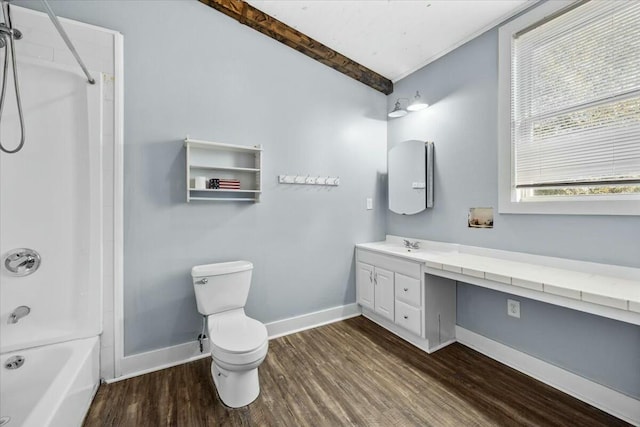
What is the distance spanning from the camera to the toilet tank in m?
2.02

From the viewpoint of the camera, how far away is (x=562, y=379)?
1822 millimetres

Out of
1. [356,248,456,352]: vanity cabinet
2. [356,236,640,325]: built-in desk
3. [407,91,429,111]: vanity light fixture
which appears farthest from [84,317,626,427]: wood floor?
[407,91,429,111]: vanity light fixture

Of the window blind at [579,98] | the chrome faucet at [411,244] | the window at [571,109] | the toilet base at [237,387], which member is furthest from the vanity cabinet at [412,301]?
the toilet base at [237,387]

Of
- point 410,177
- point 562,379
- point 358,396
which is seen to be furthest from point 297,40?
point 562,379

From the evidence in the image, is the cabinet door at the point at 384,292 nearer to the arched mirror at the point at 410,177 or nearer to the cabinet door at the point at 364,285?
the cabinet door at the point at 364,285

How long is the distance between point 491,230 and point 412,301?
86cm

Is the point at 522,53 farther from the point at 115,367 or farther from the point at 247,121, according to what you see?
the point at 115,367

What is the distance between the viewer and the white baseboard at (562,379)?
1580 millimetres

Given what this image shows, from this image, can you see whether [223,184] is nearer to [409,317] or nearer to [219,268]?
[219,268]

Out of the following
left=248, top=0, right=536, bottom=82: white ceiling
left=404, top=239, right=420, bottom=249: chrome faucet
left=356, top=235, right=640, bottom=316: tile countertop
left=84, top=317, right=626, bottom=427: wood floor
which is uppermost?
left=248, top=0, right=536, bottom=82: white ceiling

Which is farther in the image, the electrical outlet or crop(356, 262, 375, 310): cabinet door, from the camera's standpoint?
crop(356, 262, 375, 310): cabinet door

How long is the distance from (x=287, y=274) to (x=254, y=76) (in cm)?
182

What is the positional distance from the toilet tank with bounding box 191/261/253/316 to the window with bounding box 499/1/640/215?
82.6 inches

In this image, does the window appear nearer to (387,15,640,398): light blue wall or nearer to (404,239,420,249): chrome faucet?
(387,15,640,398): light blue wall
